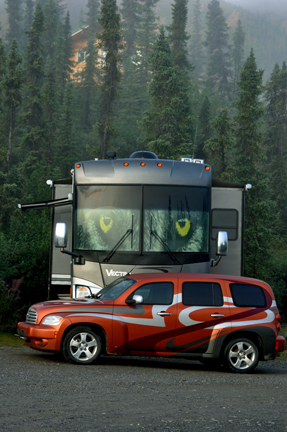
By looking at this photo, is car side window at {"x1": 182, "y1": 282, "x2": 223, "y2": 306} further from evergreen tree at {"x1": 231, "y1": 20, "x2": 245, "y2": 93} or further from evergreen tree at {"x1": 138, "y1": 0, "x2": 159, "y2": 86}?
evergreen tree at {"x1": 231, "y1": 20, "x2": 245, "y2": 93}

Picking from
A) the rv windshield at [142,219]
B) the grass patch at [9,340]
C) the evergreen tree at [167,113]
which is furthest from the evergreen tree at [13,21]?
the rv windshield at [142,219]

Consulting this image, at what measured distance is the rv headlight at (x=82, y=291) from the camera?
38.2 feet

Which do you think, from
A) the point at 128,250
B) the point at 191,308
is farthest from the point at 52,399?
the point at 128,250

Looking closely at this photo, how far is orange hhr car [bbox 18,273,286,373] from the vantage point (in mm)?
10133

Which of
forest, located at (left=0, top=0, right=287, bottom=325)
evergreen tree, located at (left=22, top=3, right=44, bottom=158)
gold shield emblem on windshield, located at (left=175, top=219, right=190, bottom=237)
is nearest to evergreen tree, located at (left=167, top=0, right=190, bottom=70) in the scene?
forest, located at (left=0, top=0, right=287, bottom=325)

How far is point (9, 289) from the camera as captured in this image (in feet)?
53.7

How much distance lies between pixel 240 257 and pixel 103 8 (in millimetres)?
49869

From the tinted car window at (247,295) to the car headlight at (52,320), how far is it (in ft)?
9.58

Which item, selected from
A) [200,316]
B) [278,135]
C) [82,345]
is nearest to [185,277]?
[200,316]

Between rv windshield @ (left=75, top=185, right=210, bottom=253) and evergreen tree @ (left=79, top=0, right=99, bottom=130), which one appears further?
evergreen tree @ (left=79, top=0, right=99, bottom=130)

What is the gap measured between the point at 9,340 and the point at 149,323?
5108mm

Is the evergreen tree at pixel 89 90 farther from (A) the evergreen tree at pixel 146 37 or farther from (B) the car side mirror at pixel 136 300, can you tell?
(B) the car side mirror at pixel 136 300

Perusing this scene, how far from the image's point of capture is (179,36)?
7438 cm

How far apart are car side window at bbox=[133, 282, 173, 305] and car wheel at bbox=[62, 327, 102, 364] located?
39.3 inches
